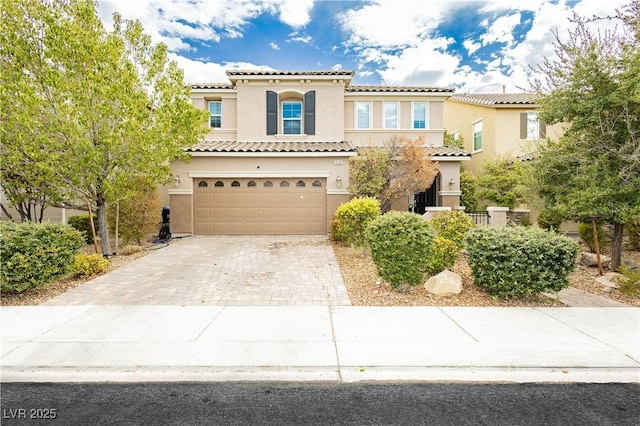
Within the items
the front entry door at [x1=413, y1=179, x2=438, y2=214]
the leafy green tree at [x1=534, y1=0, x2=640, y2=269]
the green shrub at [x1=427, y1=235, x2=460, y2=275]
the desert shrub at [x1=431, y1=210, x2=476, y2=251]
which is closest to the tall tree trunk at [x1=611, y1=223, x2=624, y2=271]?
the leafy green tree at [x1=534, y1=0, x2=640, y2=269]

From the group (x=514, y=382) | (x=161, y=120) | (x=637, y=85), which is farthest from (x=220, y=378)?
(x=637, y=85)

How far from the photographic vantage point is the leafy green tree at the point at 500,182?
51.1 ft

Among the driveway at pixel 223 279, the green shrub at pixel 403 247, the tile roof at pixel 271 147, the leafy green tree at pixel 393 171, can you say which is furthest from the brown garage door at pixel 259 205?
the green shrub at pixel 403 247

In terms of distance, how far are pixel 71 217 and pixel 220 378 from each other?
534 inches

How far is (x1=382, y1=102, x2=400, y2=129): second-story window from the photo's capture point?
58.5ft

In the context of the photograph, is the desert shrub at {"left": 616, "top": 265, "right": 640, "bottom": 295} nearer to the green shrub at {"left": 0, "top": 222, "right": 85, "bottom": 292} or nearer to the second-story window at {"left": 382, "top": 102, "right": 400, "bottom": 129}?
the green shrub at {"left": 0, "top": 222, "right": 85, "bottom": 292}

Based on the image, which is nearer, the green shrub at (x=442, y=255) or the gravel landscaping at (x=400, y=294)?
the gravel landscaping at (x=400, y=294)

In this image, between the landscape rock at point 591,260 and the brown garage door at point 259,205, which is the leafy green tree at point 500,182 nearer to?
the landscape rock at point 591,260

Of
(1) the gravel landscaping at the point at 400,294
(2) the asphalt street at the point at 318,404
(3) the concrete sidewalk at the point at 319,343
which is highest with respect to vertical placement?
(1) the gravel landscaping at the point at 400,294

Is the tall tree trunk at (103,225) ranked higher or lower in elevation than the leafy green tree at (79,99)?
lower

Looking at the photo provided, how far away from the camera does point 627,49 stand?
7438 millimetres

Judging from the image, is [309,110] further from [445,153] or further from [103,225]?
[103,225]

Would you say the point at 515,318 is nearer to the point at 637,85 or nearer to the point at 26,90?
the point at 637,85

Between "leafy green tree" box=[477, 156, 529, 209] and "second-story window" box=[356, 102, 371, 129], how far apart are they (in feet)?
20.7
